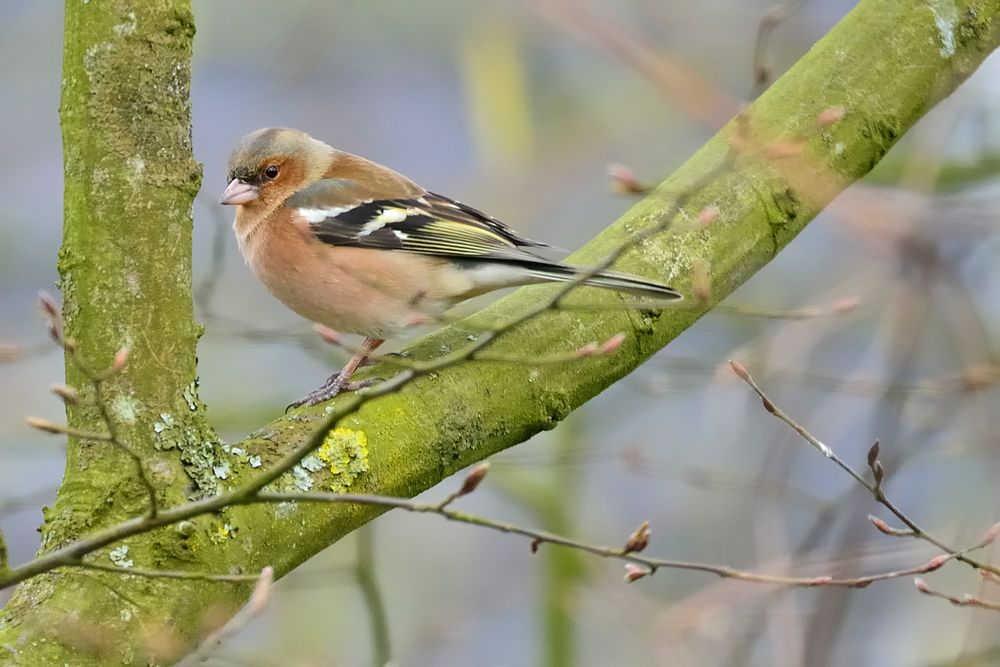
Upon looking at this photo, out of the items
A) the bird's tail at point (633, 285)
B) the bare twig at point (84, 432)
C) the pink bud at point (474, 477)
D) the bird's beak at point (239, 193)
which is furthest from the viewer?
the bird's beak at point (239, 193)

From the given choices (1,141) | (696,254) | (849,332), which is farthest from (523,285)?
(1,141)

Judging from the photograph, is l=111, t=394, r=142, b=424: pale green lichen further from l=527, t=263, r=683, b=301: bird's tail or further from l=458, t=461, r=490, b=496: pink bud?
l=527, t=263, r=683, b=301: bird's tail

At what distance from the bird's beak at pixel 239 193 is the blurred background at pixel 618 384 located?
15 centimetres

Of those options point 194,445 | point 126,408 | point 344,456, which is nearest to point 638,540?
point 344,456

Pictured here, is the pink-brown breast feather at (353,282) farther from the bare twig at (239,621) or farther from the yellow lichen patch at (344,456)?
the bare twig at (239,621)

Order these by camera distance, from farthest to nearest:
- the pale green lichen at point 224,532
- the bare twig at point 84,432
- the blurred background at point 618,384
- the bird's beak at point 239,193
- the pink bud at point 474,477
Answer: the bird's beak at point 239,193 → the blurred background at point 618,384 → the pale green lichen at point 224,532 → the pink bud at point 474,477 → the bare twig at point 84,432

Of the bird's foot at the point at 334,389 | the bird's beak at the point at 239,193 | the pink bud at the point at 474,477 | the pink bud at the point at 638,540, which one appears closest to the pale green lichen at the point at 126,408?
the bird's foot at the point at 334,389

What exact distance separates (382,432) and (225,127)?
19.1 ft

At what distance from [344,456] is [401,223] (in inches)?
64.5

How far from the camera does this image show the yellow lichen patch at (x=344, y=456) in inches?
118

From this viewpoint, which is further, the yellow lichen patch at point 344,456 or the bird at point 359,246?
the bird at point 359,246

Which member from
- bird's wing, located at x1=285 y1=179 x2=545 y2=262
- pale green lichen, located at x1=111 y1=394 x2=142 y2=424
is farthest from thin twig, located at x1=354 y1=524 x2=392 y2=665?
pale green lichen, located at x1=111 y1=394 x2=142 y2=424

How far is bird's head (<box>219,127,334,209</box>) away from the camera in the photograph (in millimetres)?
4652

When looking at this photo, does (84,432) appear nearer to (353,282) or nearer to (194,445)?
(194,445)
